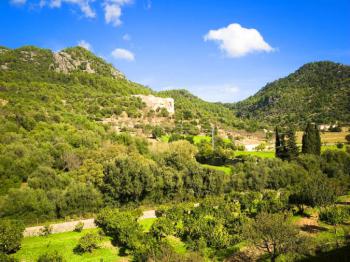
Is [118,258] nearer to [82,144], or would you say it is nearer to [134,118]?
[82,144]

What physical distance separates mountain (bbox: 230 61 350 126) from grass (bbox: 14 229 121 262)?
130m

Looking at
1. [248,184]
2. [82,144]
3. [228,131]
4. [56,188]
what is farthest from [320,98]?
[56,188]

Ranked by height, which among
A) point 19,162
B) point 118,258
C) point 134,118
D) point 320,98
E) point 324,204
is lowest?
point 118,258

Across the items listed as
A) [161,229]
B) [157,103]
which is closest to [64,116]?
[157,103]

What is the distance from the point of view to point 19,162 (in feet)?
133

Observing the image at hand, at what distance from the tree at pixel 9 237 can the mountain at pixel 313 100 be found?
444 ft

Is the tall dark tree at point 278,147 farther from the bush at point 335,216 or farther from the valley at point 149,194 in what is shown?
the bush at point 335,216

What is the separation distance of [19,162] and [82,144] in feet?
48.3

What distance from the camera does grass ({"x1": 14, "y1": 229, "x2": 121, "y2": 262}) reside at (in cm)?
2442

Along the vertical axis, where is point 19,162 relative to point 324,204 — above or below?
above

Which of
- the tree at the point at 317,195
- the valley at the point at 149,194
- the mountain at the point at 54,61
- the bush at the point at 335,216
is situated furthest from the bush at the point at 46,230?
the mountain at the point at 54,61

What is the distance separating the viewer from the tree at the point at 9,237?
2387 cm

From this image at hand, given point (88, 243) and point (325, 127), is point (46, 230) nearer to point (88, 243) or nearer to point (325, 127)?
point (88, 243)

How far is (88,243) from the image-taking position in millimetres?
25250
